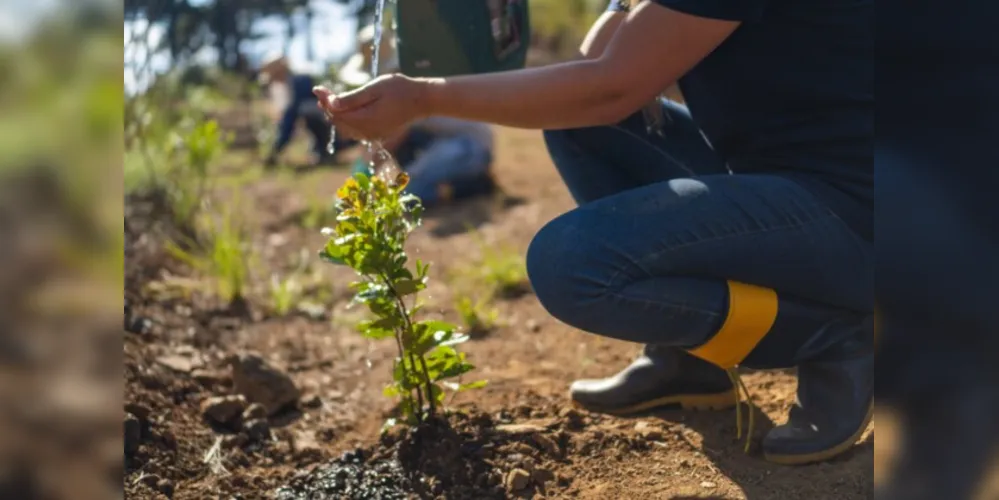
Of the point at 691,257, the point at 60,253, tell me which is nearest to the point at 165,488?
the point at 691,257

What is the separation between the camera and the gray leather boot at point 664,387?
87.6 inches

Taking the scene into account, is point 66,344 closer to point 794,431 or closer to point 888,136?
point 888,136

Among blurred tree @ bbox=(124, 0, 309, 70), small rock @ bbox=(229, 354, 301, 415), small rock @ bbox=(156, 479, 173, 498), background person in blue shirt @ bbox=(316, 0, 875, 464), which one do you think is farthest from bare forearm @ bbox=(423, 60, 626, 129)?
blurred tree @ bbox=(124, 0, 309, 70)

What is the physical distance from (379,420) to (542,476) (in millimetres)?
589

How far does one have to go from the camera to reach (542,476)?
1.90m

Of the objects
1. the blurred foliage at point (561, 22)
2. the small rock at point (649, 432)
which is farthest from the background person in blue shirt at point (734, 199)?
the blurred foliage at point (561, 22)

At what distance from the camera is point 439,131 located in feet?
17.4

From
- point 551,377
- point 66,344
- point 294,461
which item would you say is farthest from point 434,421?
point 66,344

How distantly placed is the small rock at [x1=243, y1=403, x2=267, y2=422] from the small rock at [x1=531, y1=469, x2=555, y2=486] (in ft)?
2.34

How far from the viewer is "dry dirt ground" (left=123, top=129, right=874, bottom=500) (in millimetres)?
1903

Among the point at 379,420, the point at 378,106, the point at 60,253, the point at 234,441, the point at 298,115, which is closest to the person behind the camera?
the point at 60,253

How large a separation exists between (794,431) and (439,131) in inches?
140

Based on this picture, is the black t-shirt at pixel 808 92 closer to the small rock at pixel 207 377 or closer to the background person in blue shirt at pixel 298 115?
the small rock at pixel 207 377

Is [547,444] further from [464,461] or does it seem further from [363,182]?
[363,182]
